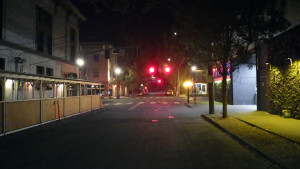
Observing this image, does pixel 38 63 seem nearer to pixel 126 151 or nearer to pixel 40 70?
pixel 40 70

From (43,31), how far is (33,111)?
18.6 meters

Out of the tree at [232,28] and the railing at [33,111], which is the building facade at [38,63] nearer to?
the railing at [33,111]

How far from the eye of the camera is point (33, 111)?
13.9 metres

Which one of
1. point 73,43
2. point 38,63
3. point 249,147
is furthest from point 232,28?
point 73,43

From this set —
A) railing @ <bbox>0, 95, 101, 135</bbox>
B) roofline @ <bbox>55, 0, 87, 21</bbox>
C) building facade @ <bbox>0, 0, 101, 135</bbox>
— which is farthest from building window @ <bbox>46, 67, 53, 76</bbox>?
railing @ <bbox>0, 95, 101, 135</bbox>

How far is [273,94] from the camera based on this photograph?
18.1 m

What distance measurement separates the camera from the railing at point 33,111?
1148cm

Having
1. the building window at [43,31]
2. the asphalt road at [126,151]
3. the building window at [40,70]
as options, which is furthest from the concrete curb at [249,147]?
the building window at [43,31]

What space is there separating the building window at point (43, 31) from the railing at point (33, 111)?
11967mm

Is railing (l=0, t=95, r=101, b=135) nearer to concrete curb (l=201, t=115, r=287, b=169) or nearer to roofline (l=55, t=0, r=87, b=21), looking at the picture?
concrete curb (l=201, t=115, r=287, b=169)

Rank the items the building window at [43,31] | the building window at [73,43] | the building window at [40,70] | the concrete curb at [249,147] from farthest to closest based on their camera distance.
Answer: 1. the building window at [73,43]
2. the building window at [43,31]
3. the building window at [40,70]
4. the concrete curb at [249,147]

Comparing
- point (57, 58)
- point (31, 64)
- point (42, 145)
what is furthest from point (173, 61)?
point (42, 145)

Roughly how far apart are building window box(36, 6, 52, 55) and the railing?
12.0 m

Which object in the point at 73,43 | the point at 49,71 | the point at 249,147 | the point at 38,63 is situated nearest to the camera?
the point at 249,147
